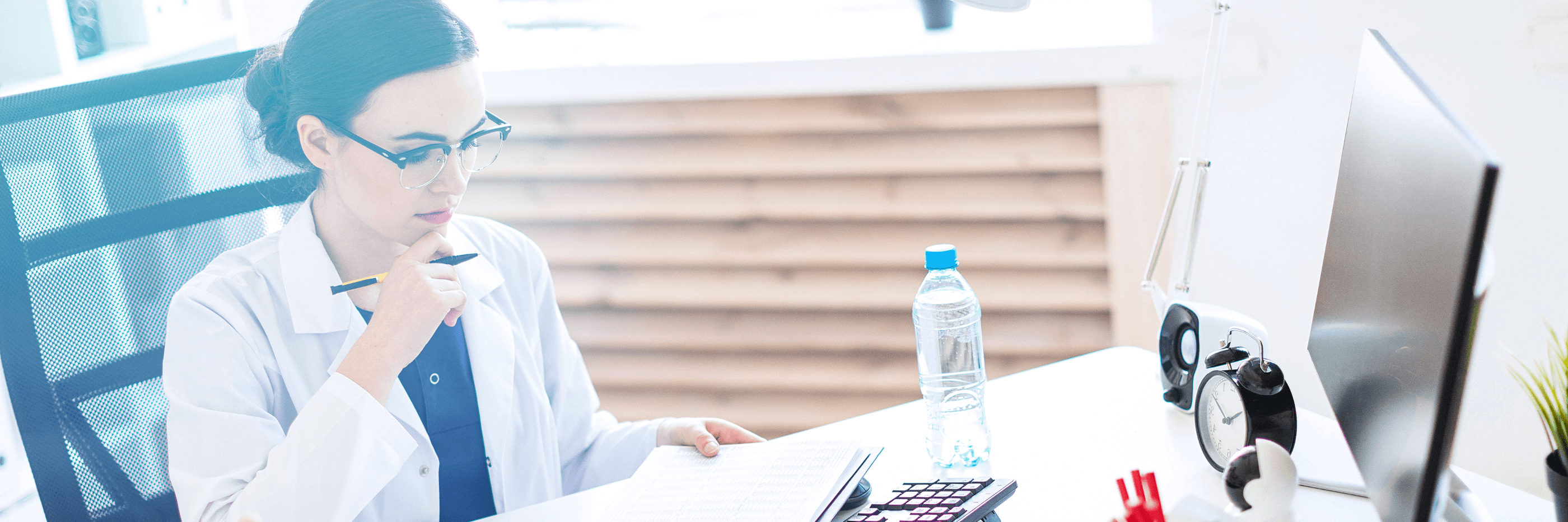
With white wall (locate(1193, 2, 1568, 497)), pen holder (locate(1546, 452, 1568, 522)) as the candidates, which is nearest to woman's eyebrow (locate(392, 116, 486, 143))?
pen holder (locate(1546, 452, 1568, 522))

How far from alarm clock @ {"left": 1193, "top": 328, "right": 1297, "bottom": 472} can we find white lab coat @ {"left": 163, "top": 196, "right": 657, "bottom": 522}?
66 cm

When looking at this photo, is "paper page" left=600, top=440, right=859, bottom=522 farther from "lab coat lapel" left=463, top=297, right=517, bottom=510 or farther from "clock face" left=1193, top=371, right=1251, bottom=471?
"clock face" left=1193, top=371, right=1251, bottom=471

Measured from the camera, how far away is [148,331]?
122 centimetres

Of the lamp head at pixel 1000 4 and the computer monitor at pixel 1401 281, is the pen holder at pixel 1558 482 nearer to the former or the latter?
the computer monitor at pixel 1401 281

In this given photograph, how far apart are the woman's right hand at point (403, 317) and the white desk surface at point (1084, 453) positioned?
0.21 m

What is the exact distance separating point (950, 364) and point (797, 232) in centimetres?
77

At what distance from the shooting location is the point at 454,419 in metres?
1.33

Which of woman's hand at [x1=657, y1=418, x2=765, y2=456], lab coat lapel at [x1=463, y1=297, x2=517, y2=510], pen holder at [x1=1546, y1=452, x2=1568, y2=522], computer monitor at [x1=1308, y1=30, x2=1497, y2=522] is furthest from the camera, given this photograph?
lab coat lapel at [x1=463, y1=297, x2=517, y2=510]

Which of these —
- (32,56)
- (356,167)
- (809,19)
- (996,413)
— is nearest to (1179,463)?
(996,413)

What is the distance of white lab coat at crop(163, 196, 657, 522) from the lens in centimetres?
107

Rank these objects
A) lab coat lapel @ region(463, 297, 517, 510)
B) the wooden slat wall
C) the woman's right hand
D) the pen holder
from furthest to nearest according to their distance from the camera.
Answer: the wooden slat wall, lab coat lapel @ region(463, 297, 517, 510), the woman's right hand, the pen holder

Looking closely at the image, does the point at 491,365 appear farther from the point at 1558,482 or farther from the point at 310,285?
the point at 1558,482


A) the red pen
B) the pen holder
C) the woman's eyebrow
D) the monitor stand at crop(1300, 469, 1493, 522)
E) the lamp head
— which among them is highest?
the lamp head

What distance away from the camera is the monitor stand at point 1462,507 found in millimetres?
840
